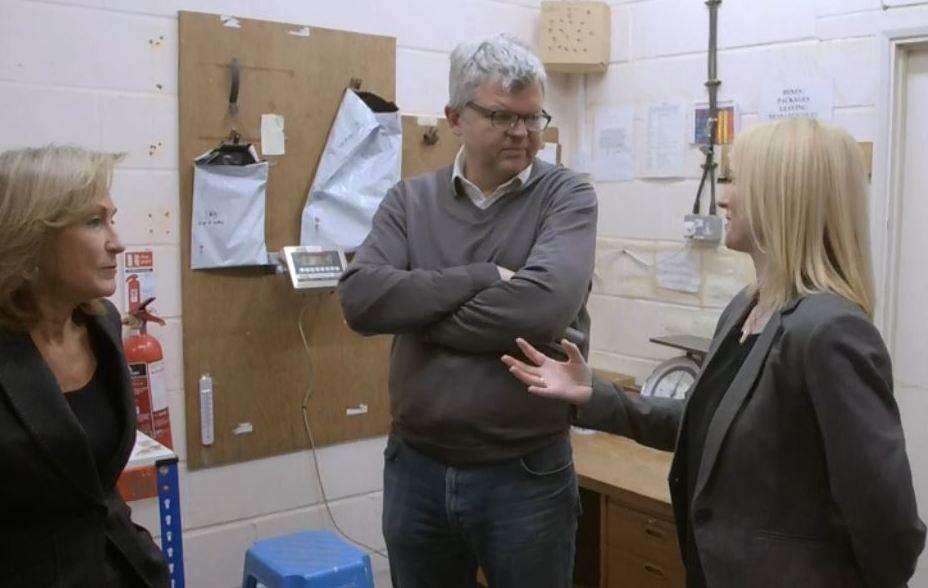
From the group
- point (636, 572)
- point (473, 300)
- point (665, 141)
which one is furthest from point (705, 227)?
point (473, 300)

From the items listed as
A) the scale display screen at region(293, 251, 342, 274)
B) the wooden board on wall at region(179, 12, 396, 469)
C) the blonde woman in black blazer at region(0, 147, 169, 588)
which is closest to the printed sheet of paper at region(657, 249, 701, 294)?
the wooden board on wall at region(179, 12, 396, 469)

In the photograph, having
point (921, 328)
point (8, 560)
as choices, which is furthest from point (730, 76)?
point (8, 560)

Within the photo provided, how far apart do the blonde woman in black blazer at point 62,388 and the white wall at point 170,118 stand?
38.1 inches

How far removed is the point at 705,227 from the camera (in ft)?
10.5

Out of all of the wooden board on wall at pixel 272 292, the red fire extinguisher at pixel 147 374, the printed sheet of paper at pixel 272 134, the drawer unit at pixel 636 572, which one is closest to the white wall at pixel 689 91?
the drawer unit at pixel 636 572

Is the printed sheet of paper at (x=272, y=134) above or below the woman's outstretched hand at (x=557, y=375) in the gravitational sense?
above

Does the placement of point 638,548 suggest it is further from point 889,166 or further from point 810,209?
point 810,209

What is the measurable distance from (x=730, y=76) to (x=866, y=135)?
0.56 meters

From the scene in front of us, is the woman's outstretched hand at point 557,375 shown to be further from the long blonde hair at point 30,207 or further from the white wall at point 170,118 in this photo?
the white wall at point 170,118

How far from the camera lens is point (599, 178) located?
3.62m

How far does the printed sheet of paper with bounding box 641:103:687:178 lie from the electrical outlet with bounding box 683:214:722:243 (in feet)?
0.64

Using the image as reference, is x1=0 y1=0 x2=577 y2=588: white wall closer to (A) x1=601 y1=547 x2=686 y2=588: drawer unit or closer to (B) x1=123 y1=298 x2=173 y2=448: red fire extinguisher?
(B) x1=123 y1=298 x2=173 y2=448: red fire extinguisher

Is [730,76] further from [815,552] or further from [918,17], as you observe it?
[815,552]

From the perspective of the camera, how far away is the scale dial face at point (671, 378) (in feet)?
10.3
